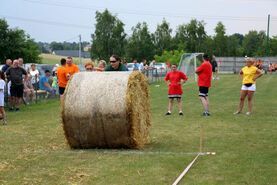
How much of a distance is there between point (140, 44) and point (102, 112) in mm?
57414

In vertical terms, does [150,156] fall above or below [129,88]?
below

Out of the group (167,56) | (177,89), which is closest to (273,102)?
(177,89)

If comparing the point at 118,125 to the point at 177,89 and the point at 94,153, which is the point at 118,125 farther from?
the point at 177,89

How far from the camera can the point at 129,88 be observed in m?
10.3

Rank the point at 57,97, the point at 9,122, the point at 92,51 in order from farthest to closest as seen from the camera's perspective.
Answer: the point at 92,51 < the point at 57,97 < the point at 9,122

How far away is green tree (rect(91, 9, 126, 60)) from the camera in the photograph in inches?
2685

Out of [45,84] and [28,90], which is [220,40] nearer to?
[45,84]

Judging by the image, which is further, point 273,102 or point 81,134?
point 273,102

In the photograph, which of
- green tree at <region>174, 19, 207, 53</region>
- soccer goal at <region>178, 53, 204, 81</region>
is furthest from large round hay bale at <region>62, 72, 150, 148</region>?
green tree at <region>174, 19, 207, 53</region>

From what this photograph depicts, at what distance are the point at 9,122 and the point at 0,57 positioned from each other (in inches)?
1269

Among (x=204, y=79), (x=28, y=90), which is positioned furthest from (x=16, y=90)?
(x=204, y=79)

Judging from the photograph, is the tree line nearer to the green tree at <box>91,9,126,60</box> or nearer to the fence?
the green tree at <box>91,9,126,60</box>

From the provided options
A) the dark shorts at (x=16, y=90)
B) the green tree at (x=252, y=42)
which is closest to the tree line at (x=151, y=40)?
the green tree at (x=252, y=42)

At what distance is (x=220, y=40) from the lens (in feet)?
241
